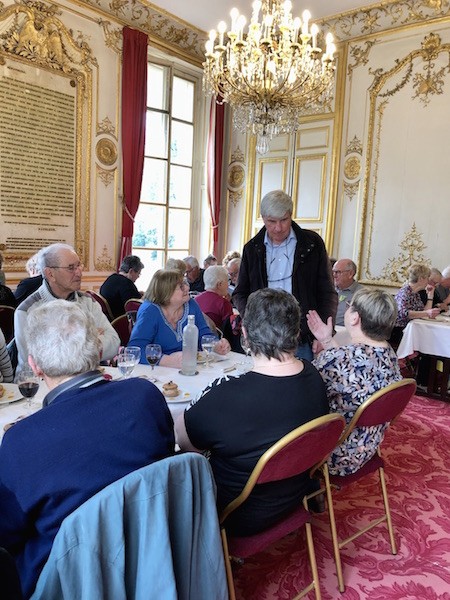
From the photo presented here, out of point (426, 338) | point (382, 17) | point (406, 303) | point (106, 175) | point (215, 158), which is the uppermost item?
point (382, 17)

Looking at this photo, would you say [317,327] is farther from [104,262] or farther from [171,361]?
[104,262]

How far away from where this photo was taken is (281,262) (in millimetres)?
3104

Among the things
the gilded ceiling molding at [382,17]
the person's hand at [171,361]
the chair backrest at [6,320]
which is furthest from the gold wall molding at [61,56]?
the person's hand at [171,361]

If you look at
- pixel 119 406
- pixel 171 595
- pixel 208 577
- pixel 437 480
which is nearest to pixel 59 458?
pixel 119 406

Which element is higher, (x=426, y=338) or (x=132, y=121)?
(x=132, y=121)

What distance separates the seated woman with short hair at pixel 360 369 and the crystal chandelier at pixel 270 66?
3.50 meters

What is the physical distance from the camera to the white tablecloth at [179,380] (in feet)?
5.91

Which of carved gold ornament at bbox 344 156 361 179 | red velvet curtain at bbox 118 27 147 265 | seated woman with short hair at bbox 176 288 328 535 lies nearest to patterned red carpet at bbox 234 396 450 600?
seated woman with short hair at bbox 176 288 328 535

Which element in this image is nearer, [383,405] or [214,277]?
[383,405]

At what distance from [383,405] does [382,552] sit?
0.94 metres

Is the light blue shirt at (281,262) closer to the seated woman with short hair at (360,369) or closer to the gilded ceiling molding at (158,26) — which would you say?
the seated woman with short hair at (360,369)

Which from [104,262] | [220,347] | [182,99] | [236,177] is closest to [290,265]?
[220,347]

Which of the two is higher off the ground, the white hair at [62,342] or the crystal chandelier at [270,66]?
the crystal chandelier at [270,66]

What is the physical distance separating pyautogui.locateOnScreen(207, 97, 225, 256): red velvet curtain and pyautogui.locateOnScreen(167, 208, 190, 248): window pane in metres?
0.48
